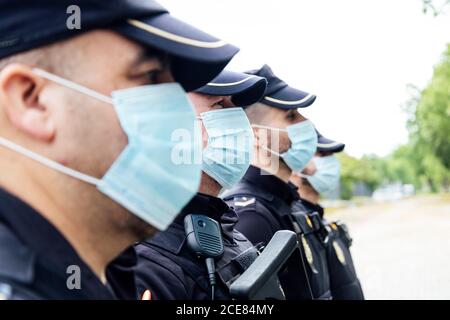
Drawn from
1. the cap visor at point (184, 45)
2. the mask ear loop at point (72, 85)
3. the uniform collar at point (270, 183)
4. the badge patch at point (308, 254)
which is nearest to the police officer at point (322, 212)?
the badge patch at point (308, 254)

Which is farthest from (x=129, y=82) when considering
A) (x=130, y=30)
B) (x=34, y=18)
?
(x=34, y=18)

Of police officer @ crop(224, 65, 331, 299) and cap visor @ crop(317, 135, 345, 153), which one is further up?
police officer @ crop(224, 65, 331, 299)

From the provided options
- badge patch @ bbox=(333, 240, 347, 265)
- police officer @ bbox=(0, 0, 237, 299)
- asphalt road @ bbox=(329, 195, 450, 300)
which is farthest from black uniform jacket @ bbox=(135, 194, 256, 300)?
asphalt road @ bbox=(329, 195, 450, 300)

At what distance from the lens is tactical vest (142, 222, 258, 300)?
1796 mm

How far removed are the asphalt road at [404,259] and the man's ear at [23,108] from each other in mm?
5072

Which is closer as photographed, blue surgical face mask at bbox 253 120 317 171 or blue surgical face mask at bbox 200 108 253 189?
blue surgical face mask at bbox 200 108 253 189

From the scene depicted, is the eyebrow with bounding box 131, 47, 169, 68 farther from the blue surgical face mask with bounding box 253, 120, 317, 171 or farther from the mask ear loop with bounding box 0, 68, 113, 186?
the blue surgical face mask with bounding box 253, 120, 317, 171

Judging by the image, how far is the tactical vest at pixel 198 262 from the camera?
180 cm

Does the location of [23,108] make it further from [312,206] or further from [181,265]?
[312,206]

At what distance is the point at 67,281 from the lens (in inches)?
A: 42.9

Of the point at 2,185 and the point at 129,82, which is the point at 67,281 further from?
the point at 129,82

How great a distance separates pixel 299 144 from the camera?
360cm

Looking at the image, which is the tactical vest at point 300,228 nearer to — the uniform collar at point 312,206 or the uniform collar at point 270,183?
the uniform collar at point 270,183

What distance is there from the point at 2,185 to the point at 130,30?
0.42m
